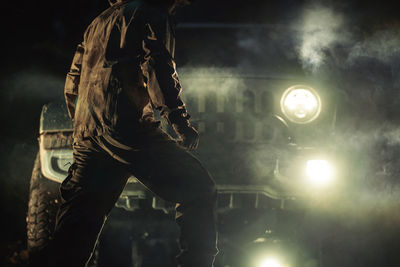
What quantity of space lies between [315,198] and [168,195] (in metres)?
1.09

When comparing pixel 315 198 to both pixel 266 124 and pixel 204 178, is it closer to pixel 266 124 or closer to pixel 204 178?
pixel 266 124

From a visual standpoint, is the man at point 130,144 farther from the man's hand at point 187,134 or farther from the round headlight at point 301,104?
the round headlight at point 301,104

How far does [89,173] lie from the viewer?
1818 millimetres

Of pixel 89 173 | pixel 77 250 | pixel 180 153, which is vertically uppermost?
pixel 180 153

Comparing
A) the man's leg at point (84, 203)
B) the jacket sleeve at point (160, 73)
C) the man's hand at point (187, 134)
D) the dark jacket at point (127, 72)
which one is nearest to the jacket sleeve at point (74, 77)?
the dark jacket at point (127, 72)

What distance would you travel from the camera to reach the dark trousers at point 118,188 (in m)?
1.78

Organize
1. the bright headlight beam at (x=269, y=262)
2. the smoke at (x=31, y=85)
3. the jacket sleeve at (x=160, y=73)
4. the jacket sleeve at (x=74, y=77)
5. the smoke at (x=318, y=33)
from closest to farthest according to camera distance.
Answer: the jacket sleeve at (x=160, y=73) → the jacket sleeve at (x=74, y=77) → the bright headlight beam at (x=269, y=262) → the smoke at (x=318, y=33) → the smoke at (x=31, y=85)

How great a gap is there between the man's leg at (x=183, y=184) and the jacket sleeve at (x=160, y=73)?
0.54 feet

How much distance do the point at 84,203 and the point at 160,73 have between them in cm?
64

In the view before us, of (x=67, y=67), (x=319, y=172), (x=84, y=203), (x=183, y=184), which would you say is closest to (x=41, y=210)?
(x=84, y=203)

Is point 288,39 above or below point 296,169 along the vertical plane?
above

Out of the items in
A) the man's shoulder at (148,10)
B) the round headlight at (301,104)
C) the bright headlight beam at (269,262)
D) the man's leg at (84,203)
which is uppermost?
the man's shoulder at (148,10)

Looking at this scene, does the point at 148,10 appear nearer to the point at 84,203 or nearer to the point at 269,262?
the point at 84,203

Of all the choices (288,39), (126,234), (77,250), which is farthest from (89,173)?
(288,39)
